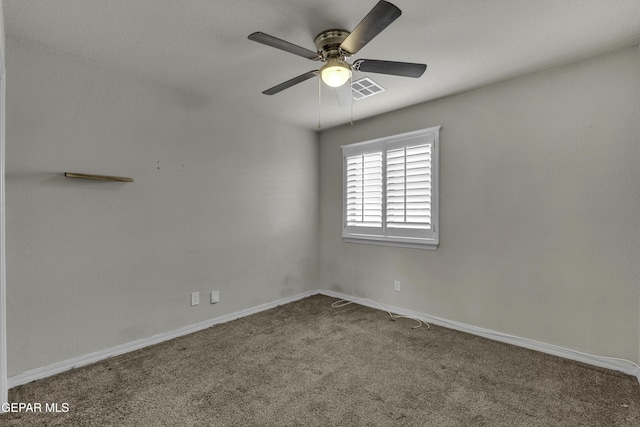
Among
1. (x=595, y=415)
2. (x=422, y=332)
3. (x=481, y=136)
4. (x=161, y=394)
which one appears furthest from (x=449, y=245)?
(x=161, y=394)

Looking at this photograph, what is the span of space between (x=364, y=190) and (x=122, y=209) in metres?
2.61

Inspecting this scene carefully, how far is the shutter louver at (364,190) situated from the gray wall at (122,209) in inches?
38.7

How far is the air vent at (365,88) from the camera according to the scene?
9.35ft

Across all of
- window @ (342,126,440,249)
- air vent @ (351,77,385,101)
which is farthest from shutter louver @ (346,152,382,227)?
air vent @ (351,77,385,101)

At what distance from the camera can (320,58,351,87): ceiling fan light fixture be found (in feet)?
6.20

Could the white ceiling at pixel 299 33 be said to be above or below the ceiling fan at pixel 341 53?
above

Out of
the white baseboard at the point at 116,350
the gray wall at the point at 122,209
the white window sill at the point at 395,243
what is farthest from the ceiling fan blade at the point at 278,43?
the white baseboard at the point at 116,350

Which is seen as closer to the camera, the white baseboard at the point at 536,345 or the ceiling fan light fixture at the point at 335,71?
the ceiling fan light fixture at the point at 335,71

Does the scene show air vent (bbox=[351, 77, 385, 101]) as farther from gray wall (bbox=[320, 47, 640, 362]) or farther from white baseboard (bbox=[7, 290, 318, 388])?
white baseboard (bbox=[7, 290, 318, 388])

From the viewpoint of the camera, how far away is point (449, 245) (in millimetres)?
3203

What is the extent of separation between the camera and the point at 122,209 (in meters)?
2.65

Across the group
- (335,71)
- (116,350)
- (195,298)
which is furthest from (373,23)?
(116,350)

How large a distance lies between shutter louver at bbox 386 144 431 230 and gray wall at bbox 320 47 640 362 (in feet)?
0.57

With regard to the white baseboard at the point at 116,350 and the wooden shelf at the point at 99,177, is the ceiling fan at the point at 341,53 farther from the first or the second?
the white baseboard at the point at 116,350
